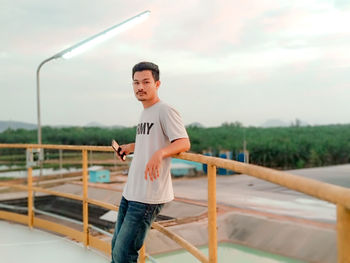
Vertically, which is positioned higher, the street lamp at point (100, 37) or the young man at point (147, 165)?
the street lamp at point (100, 37)

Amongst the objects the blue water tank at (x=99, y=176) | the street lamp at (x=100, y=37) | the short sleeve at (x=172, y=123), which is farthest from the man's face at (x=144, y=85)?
the blue water tank at (x=99, y=176)

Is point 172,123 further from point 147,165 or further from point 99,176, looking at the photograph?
point 99,176

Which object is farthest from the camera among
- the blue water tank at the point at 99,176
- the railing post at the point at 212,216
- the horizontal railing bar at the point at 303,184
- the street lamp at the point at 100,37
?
the blue water tank at the point at 99,176

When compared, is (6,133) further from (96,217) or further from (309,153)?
(96,217)

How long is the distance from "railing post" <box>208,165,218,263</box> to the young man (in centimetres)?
22

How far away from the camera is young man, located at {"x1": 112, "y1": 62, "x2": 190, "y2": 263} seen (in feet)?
6.48

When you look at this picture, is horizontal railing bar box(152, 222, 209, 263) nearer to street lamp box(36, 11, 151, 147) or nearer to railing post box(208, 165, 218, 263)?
railing post box(208, 165, 218, 263)

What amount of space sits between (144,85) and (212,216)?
772mm

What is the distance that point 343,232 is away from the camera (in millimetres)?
914

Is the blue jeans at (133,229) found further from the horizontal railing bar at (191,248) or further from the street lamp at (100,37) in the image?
the street lamp at (100,37)

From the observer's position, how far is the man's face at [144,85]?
212cm

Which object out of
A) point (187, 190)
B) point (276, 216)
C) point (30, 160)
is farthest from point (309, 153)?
point (30, 160)

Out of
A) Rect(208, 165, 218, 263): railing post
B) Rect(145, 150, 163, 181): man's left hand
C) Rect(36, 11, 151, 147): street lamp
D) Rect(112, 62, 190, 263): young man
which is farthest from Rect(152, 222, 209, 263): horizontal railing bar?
Rect(36, 11, 151, 147): street lamp

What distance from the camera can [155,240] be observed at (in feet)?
54.7
